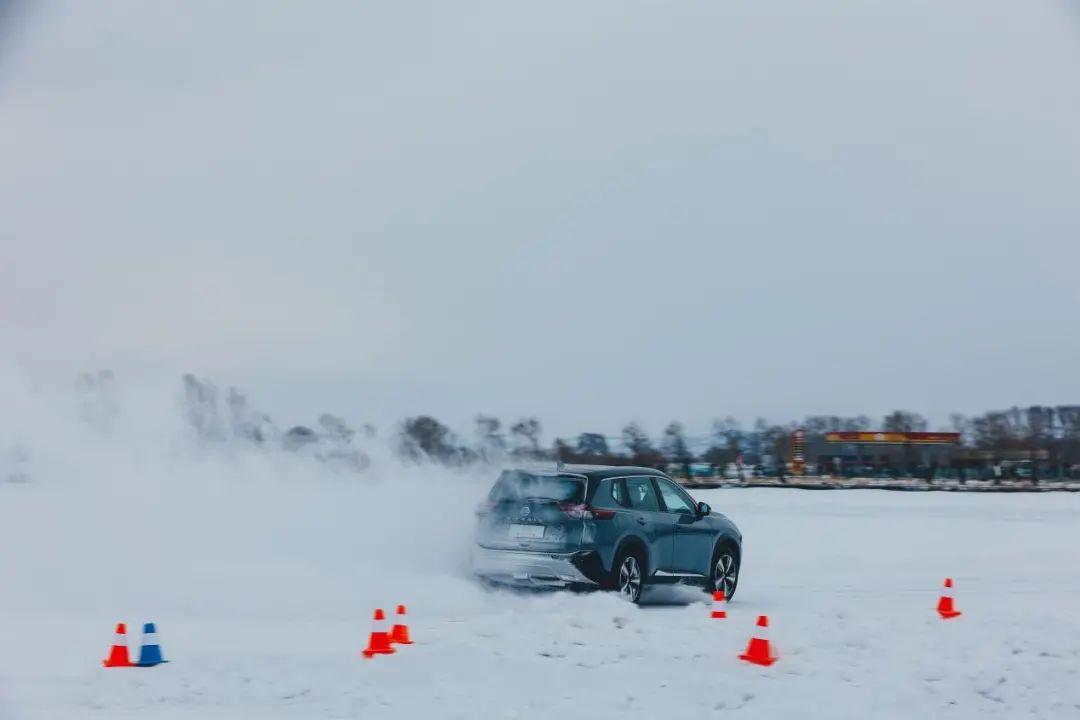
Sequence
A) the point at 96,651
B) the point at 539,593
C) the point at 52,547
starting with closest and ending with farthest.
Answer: the point at 96,651, the point at 539,593, the point at 52,547

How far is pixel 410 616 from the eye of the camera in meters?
12.8

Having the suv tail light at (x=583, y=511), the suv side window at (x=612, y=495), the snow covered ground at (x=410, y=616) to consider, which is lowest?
the snow covered ground at (x=410, y=616)

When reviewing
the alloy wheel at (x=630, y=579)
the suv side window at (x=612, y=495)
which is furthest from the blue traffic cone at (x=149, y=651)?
the alloy wheel at (x=630, y=579)

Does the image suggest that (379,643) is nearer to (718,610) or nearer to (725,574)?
(718,610)

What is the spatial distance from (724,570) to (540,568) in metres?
3.12

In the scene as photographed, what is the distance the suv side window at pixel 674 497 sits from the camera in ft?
47.2

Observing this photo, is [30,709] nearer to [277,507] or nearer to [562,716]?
[562,716]

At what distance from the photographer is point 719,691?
8.77 metres

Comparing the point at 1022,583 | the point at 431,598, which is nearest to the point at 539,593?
the point at 431,598

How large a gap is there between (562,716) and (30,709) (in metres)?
3.60

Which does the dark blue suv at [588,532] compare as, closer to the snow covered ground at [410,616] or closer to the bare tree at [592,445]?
the snow covered ground at [410,616]

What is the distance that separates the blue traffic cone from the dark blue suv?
4771 millimetres

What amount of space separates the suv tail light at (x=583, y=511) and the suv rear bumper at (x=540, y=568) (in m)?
0.41

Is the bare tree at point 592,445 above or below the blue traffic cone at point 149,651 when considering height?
above
